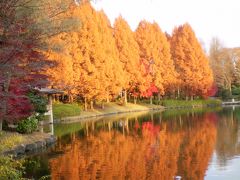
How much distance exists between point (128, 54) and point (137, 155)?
32590 mm

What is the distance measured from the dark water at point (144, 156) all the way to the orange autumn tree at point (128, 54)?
24.7m

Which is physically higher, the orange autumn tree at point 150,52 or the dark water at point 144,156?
the orange autumn tree at point 150,52

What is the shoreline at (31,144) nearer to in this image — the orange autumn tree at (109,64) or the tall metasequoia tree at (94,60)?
the tall metasequoia tree at (94,60)

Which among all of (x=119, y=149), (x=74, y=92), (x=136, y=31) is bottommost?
(x=119, y=149)

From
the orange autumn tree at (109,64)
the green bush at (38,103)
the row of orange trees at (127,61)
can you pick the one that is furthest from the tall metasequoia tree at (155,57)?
the green bush at (38,103)

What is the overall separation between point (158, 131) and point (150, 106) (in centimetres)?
2523

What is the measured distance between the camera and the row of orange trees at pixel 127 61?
3669cm

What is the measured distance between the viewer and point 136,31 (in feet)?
170

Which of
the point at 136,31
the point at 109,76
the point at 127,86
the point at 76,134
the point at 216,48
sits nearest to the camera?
the point at 76,134

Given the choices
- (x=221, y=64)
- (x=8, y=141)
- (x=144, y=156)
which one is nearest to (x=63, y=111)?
(x=144, y=156)

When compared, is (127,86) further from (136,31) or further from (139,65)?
(136,31)

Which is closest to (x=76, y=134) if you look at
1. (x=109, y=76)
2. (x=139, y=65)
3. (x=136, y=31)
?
(x=109, y=76)

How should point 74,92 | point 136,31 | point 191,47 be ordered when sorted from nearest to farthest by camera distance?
point 74,92 < point 136,31 < point 191,47

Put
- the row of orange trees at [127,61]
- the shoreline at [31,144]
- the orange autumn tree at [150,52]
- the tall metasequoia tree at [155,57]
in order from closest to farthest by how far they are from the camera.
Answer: the shoreline at [31,144] < the row of orange trees at [127,61] < the orange autumn tree at [150,52] < the tall metasequoia tree at [155,57]
